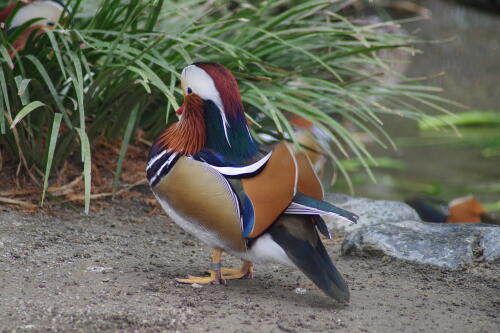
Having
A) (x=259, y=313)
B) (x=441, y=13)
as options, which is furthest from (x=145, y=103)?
(x=441, y=13)

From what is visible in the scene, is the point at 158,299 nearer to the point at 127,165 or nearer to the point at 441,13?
the point at 127,165

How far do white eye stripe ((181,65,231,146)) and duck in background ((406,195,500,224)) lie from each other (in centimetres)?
170

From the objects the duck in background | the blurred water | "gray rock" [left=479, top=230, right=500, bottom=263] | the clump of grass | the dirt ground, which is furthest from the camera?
the blurred water

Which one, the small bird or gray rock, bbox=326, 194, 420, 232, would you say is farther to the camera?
gray rock, bbox=326, 194, 420, 232

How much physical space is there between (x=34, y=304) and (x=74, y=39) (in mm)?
1175

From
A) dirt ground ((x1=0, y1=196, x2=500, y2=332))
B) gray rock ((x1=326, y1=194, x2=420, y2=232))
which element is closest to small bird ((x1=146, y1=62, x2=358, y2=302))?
dirt ground ((x1=0, y1=196, x2=500, y2=332))

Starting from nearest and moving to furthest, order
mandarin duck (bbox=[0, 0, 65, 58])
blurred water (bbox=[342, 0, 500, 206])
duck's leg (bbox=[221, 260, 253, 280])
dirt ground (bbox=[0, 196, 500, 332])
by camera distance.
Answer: dirt ground (bbox=[0, 196, 500, 332])
duck's leg (bbox=[221, 260, 253, 280])
mandarin duck (bbox=[0, 0, 65, 58])
blurred water (bbox=[342, 0, 500, 206])

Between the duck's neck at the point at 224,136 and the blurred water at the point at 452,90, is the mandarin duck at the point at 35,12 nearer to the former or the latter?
the duck's neck at the point at 224,136

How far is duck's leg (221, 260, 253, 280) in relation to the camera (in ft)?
7.52

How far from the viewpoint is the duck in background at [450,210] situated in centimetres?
347

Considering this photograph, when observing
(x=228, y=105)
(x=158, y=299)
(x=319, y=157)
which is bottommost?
(x=319, y=157)

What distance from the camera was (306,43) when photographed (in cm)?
323

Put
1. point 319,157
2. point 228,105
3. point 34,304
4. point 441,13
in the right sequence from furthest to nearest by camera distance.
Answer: point 441,13 → point 319,157 → point 228,105 → point 34,304

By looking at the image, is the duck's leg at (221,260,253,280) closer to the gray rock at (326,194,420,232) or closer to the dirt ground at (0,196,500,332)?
the dirt ground at (0,196,500,332)
